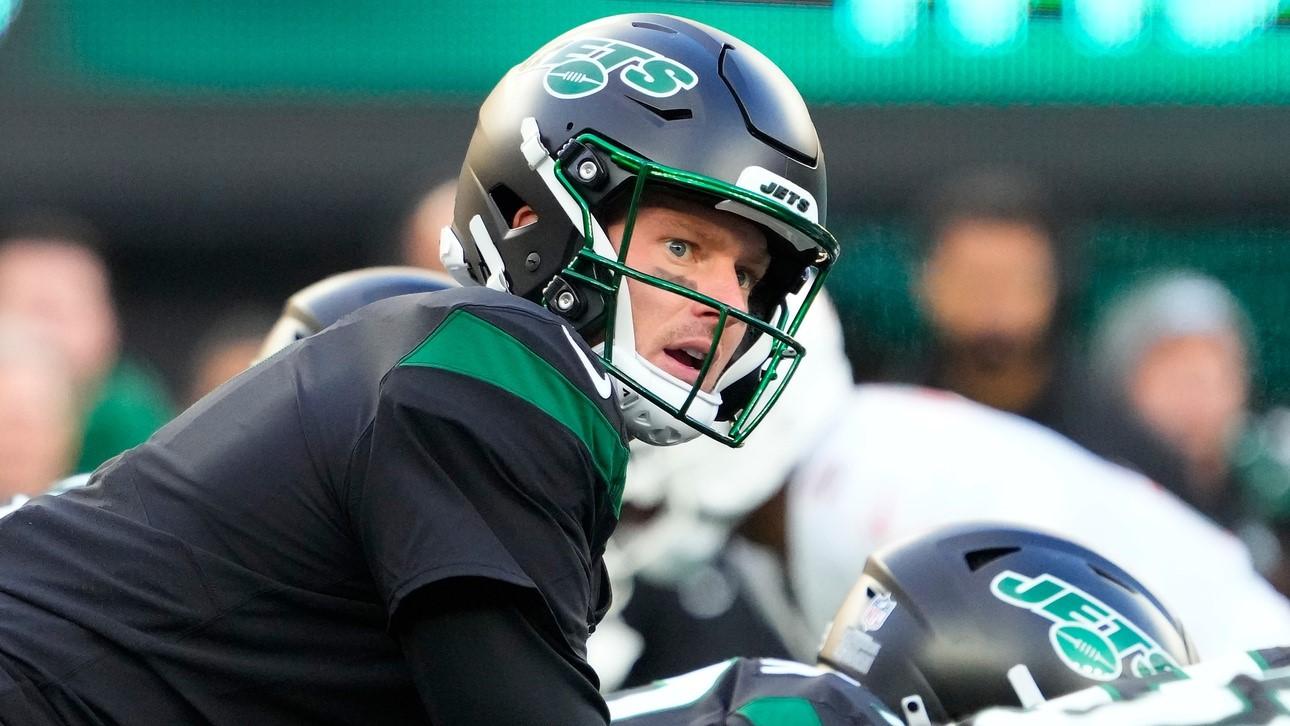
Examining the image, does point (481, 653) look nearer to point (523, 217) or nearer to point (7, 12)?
point (523, 217)

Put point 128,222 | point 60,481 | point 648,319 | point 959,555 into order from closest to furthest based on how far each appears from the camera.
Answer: point 648,319, point 959,555, point 60,481, point 128,222

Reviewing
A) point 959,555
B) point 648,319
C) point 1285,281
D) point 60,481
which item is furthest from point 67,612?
point 1285,281

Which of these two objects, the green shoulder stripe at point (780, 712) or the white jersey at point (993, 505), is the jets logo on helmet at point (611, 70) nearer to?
the green shoulder stripe at point (780, 712)

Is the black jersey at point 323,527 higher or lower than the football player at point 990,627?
higher

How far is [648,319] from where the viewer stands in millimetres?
1751

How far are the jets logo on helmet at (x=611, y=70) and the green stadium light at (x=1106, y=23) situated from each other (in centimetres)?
235

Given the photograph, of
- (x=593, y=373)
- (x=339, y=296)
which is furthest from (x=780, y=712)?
(x=339, y=296)

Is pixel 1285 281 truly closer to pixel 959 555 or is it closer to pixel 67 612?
pixel 959 555

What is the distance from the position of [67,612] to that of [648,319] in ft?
2.24

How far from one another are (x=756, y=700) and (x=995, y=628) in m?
0.74

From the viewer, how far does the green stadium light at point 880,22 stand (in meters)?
3.93

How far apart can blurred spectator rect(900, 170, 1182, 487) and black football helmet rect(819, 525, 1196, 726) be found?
1419 millimetres

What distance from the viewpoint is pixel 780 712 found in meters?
1.54

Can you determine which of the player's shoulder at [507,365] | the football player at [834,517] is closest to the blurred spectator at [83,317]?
the football player at [834,517]
